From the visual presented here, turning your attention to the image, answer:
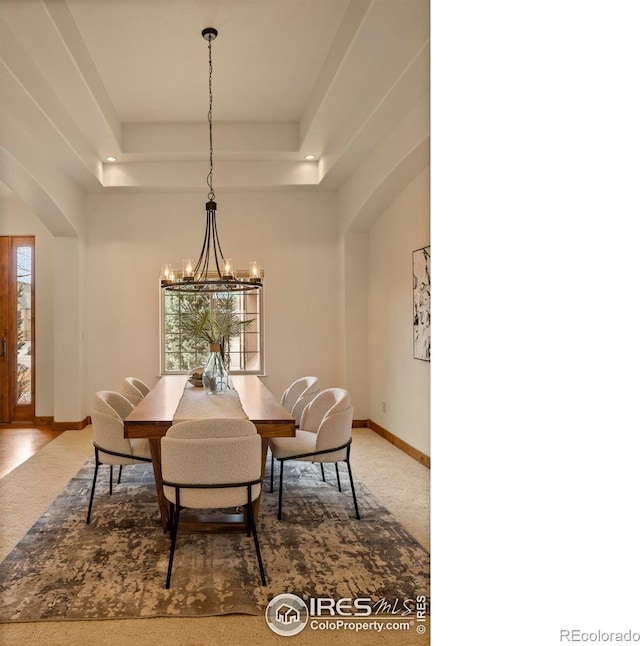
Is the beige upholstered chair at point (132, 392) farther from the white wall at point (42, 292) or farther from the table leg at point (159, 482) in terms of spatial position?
the white wall at point (42, 292)

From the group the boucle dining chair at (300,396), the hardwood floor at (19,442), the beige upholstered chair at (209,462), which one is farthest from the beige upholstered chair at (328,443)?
the hardwood floor at (19,442)

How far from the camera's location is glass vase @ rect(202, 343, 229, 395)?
3.77 meters

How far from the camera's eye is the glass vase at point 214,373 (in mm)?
3771

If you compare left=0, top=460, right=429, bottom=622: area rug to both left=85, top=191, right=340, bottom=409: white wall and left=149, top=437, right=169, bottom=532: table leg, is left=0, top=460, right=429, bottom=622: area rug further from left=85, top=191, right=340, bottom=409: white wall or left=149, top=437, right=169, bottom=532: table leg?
left=85, top=191, right=340, bottom=409: white wall

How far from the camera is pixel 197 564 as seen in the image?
8.38 feet

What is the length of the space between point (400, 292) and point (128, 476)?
2.97 metres

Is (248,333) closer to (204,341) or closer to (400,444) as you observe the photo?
(204,341)

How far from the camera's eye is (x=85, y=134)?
16.2 feet

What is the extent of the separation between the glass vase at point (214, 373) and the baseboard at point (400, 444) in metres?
1.72

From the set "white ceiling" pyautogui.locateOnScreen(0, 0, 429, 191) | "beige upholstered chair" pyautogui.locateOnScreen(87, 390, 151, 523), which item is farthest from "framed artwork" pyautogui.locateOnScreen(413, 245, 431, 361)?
"beige upholstered chair" pyautogui.locateOnScreen(87, 390, 151, 523)

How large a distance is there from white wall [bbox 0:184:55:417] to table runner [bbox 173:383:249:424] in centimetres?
350

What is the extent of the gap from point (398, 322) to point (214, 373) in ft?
6.96

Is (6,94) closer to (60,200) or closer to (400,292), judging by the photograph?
(60,200)
